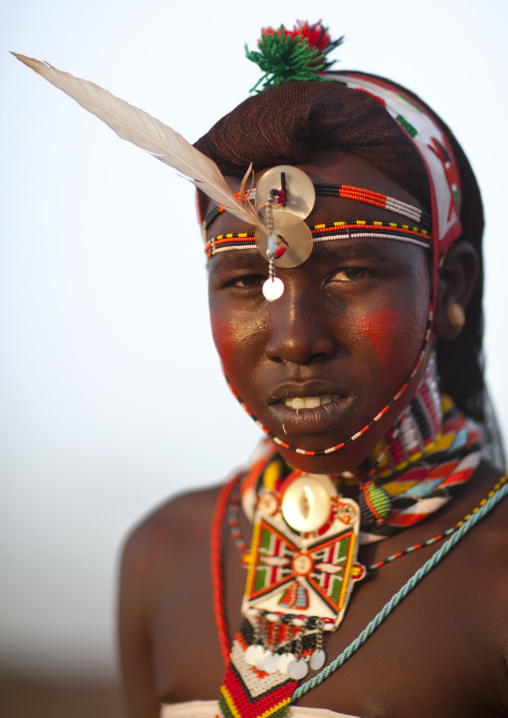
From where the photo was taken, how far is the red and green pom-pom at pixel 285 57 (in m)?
2.28

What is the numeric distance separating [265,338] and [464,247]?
816 millimetres

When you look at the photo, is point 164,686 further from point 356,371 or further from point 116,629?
point 356,371

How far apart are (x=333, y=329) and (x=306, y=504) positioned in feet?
1.99

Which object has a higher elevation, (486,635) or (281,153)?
(281,153)

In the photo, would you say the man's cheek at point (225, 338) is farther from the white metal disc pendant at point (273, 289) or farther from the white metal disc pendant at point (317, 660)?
the white metal disc pendant at point (317, 660)

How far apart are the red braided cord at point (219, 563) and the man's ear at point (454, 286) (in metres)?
1.01

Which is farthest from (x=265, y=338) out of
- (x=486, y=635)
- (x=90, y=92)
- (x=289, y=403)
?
Answer: (x=486, y=635)

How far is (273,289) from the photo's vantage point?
199cm

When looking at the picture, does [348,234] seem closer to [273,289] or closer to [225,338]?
[273,289]

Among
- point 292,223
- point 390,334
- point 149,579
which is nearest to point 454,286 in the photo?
point 390,334

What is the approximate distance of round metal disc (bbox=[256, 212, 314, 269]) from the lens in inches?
79.7

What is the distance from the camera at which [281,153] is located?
2.12 metres

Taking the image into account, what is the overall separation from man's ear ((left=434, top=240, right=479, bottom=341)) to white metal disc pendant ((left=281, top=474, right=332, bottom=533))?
633mm

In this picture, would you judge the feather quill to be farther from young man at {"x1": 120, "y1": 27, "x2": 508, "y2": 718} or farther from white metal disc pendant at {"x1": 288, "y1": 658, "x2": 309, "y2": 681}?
white metal disc pendant at {"x1": 288, "y1": 658, "x2": 309, "y2": 681}
